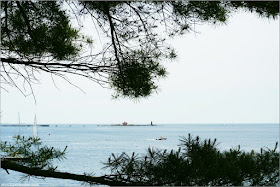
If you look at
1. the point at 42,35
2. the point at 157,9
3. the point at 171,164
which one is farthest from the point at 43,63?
the point at 171,164

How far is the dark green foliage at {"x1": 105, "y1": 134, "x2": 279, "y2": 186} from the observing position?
1.45m

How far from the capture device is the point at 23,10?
193 centimetres

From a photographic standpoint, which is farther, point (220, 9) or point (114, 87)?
point (114, 87)

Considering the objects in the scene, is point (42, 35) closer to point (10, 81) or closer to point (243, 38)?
point (10, 81)

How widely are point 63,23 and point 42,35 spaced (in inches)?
6.9

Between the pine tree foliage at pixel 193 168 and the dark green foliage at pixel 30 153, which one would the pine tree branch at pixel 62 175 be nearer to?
the pine tree foliage at pixel 193 168

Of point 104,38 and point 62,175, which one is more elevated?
point 104,38

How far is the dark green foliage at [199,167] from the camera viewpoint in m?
1.45

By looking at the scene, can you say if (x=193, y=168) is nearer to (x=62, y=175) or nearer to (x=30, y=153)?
(x=62, y=175)

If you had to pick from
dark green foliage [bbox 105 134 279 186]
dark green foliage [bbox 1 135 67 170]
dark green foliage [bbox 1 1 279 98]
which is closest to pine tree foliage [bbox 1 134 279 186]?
dark green foliage [bbox 105 134 279 186]

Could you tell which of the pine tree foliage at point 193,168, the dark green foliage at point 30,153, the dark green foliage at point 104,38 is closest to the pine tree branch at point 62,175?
the pine tree foliage at point 193,168

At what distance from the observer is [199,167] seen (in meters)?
1.48

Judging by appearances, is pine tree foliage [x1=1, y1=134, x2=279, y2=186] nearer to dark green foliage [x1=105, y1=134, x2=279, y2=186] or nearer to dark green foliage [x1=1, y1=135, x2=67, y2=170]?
dark green foliage [x1=105, y1=134, x2=279, y2=186]

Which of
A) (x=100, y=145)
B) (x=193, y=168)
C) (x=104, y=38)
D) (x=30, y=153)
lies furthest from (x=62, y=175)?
(x=100, y=145)
